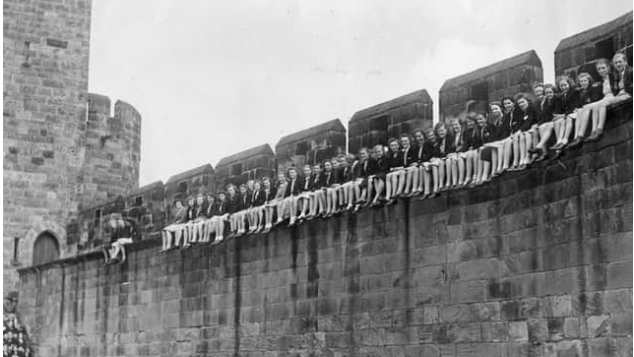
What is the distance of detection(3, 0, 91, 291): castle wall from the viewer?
2158cm

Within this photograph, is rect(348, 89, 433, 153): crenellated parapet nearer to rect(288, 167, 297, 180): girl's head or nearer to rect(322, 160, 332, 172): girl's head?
rect(322, 160, 332, 172): girl's head

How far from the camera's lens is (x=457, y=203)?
38.2ft

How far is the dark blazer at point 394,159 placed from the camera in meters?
12.5

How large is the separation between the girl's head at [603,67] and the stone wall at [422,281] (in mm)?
389

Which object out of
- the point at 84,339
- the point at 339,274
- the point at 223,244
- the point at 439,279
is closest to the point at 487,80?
the point at 439,279

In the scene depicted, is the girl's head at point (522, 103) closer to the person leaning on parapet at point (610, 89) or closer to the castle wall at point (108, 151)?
the person leaning on parapet at point (610, 89)

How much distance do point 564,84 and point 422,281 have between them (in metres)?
2.63

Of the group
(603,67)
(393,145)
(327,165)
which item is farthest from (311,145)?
(603,67)

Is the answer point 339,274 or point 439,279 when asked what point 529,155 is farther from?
point 339,274

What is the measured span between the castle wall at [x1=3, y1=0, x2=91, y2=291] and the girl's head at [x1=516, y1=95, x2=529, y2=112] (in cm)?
1236

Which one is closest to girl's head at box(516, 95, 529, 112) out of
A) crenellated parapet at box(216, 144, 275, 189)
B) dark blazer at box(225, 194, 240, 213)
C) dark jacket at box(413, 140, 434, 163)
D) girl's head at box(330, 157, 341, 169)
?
dark jacket at box(413, 140, 434, 163)

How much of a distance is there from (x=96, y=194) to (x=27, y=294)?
2.49 m

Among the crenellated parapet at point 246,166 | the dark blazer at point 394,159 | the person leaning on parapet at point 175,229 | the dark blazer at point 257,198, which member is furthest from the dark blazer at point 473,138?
the person leaning on parapet at point 175,229

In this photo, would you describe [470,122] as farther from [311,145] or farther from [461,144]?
[311,145]
